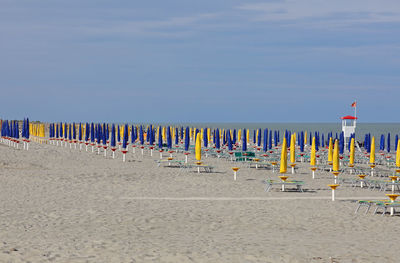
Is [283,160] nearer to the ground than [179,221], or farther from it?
farther from it

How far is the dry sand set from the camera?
8953 millimetres

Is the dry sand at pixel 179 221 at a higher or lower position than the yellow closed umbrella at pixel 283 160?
lower

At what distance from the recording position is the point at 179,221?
12.5 m

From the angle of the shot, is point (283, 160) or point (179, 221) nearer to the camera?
point (179, 221)

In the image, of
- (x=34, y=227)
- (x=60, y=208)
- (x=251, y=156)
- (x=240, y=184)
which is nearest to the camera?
(x=34, y=227)

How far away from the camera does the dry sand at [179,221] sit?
29.4 ft

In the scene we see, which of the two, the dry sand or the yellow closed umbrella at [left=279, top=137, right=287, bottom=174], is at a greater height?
the yellow closed umbrella at [left=279, top=137, right=287, bottom=174]

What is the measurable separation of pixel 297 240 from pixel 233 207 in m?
4.45

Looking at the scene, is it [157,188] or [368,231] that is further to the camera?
[157,188]

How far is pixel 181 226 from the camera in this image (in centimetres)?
1185

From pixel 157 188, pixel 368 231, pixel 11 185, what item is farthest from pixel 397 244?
pixel 11 185

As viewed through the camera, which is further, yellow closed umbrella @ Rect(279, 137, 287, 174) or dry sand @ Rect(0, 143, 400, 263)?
yellow closed umbrella @ Rect(279, 137, 287, 174)

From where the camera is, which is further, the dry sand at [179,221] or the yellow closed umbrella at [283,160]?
the yellow closed umbrella at [283,160]

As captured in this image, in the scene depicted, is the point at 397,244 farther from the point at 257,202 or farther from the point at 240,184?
the point at 240,184
